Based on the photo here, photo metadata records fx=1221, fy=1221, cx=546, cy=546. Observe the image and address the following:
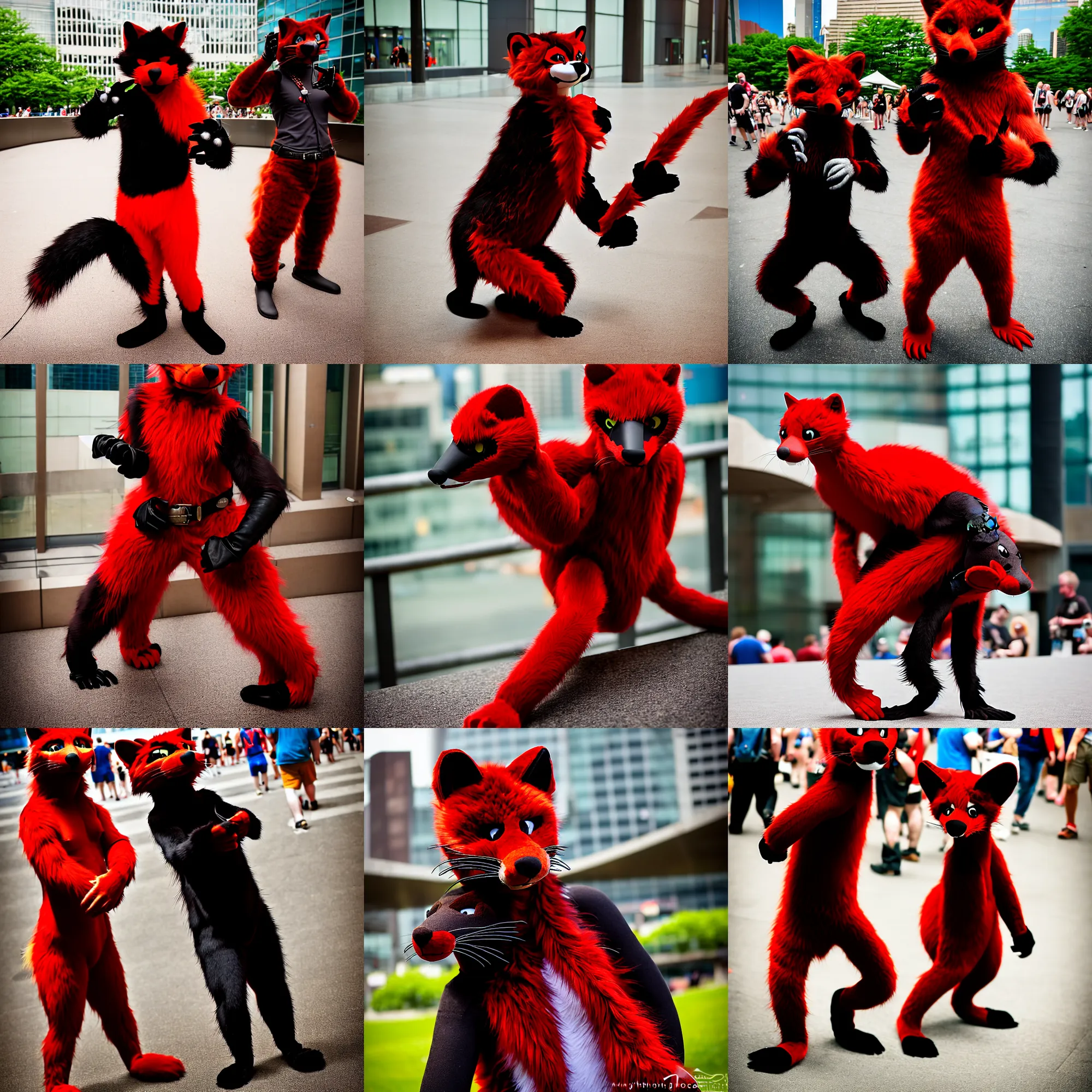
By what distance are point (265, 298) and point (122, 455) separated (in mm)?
512

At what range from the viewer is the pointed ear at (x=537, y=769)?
264 centimetres

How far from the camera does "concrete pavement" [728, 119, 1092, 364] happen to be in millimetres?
2840

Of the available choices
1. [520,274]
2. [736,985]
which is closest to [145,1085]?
[736,985]

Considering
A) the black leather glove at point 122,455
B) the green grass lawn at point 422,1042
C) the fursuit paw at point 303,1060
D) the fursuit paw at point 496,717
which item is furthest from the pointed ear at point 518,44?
the fursuit paw at point 303,1060

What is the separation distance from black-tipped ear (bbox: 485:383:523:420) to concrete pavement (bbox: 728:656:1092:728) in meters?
Result: 0.84

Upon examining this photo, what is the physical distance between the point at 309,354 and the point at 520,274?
21.5 inches

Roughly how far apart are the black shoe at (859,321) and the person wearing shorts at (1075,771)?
104 centimetres

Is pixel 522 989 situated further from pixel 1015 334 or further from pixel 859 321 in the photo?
pixel 1015 334

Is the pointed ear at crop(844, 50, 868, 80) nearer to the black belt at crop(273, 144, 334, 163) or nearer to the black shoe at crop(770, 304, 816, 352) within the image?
the black shoe at crop(770, 304, 816, 352)

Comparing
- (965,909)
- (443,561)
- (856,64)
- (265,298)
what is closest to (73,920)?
(443,561)

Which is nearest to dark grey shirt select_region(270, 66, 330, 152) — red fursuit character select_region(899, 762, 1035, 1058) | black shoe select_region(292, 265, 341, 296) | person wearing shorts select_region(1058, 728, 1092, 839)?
black shoe select_region(292, 265, 341, 296)

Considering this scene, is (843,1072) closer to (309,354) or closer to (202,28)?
(309,354)

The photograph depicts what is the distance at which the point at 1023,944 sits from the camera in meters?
2.89

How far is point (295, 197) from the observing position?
287 cm
